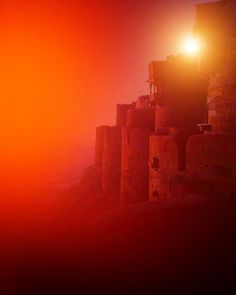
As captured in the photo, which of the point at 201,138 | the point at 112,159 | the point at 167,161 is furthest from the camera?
the point at 112,159

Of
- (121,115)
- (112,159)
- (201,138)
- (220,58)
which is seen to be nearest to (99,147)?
(121,115)

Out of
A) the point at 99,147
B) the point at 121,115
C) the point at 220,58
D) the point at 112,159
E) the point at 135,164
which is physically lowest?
the point at 112,159

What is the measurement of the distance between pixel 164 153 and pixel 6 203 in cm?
2696

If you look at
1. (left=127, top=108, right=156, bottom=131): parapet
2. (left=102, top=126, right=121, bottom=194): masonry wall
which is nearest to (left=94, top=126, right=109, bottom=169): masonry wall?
(left=102, top=126, right=121, bottom=194): masonry wall

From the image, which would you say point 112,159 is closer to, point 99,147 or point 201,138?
point 99,147

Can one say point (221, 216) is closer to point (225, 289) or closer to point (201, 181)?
point (225, 289)

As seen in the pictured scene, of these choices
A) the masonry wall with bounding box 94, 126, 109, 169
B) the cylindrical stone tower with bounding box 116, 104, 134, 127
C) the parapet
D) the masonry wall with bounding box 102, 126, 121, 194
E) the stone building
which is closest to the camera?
the stone building

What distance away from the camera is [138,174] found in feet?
70.4

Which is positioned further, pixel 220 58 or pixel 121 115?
pixel 121 115

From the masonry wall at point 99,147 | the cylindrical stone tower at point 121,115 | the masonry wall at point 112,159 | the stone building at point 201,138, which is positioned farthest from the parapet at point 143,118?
the cylindrical stone tower at point 121,115

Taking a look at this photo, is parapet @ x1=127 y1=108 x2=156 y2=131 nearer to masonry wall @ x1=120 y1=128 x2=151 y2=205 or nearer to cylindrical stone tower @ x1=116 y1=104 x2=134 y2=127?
masonry wall @ x1=120 y1=128 x2=151 y2=205

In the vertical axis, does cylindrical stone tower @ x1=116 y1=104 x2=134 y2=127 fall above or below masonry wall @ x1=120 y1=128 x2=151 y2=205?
above

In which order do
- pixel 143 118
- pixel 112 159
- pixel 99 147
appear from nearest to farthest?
pixel 143 118
pixel 112 159
pixel 99 147

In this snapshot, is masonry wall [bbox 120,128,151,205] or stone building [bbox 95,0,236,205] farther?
masonry wall [bbox 120,128,151,205]
